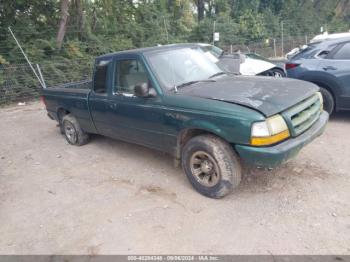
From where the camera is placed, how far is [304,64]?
6512mm

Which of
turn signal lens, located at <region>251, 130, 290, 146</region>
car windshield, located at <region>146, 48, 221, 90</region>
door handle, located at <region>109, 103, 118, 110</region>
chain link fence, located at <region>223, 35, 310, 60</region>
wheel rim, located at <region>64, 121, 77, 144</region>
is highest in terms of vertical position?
car windshield, located at <region>146, 48, 221, 90</region>

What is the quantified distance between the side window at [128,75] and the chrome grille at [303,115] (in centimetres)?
185

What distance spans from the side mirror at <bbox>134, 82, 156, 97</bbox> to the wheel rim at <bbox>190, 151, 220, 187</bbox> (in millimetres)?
994

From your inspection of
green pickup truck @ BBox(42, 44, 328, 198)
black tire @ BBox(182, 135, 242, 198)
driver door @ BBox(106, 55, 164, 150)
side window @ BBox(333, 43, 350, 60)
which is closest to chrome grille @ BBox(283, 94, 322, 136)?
green pickup truck @ BBox(42, 44, 328, 198)

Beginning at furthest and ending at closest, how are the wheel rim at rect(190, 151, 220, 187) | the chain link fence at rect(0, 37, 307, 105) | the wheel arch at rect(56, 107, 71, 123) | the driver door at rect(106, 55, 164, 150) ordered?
the chain link fence at rect(0, 37, 307, 105) → the wheel arch at rect(56, 107, 71, 123) → the driver door at rect(106, 55, 164, 150) → the wheel rim at rect(190, 151, 220, 187)

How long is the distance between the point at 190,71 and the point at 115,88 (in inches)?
46.0

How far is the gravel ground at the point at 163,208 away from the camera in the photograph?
3.18 metres

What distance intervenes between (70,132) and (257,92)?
12.8 feet

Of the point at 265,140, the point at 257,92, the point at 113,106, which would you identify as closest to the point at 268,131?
the point at 265,140

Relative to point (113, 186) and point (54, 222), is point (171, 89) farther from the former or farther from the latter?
point (54, 222)

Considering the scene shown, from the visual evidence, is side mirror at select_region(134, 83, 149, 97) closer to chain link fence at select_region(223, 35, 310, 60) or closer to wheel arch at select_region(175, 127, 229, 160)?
wheel arch at select_region(175, 127, 229, 160)

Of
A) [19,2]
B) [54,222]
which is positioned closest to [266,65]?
[54,222]

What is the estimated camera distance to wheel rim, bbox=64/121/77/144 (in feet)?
20.2

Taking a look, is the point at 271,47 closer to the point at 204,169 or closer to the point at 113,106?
the point at 113,106
